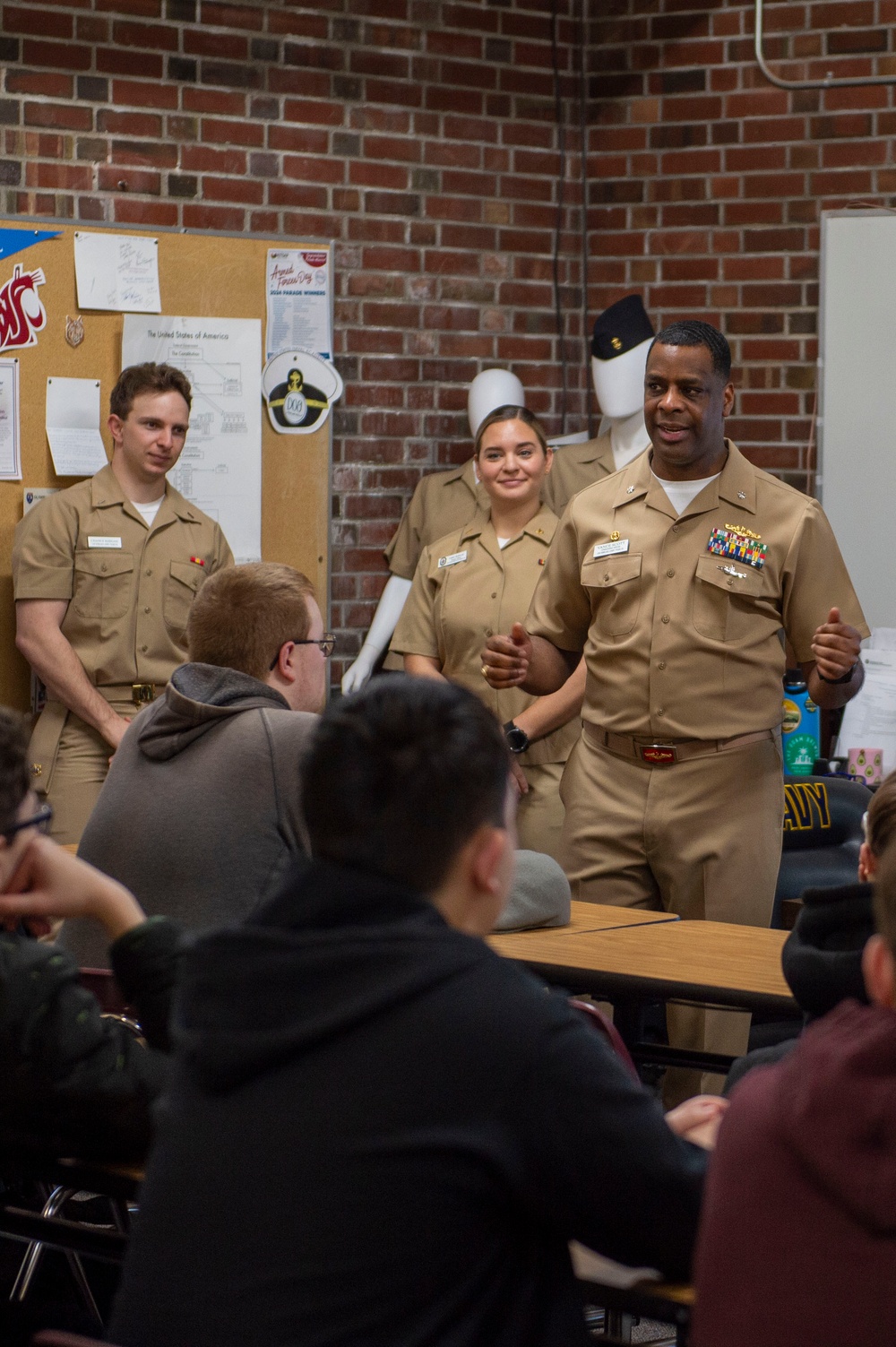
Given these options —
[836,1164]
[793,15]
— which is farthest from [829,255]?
[836,1164]

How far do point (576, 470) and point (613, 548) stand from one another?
153 cm

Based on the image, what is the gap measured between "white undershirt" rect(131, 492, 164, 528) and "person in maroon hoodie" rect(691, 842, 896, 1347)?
11.4 ft

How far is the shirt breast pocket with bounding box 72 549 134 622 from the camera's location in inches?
168

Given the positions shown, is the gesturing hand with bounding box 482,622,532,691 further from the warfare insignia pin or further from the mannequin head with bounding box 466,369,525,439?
the warfare insignia pin

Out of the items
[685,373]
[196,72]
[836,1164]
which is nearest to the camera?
[836,1164]

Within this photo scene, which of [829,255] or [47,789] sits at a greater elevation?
[829,255]

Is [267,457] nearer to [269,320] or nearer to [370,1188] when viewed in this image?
[269,320]

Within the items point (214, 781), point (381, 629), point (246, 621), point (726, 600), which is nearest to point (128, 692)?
point (381, 629)

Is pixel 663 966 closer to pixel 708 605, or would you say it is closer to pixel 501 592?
pixel 708 605

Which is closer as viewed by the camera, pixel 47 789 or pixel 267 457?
pixel 47 789

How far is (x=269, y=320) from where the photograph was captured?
4.94 metres

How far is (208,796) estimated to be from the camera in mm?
2197

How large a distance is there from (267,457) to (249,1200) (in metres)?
4.00

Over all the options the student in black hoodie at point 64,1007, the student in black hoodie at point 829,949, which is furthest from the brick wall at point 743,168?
the student in black hoodie at point 64,1007
